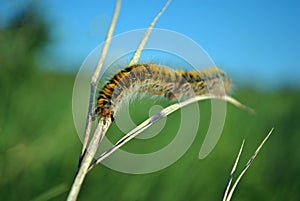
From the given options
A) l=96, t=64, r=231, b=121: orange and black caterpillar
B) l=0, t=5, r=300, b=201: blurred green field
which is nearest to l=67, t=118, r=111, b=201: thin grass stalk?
l=96, t=64, r=231, b=121: orange and black caterpillar

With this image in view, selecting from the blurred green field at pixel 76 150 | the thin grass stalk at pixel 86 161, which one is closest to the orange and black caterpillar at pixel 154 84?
the thin grass stalk at pixel 86 161

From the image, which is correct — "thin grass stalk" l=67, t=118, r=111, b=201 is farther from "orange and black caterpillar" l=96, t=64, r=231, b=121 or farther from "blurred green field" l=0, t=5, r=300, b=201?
"blurred green field" l=0, t=5, r=300, b=201

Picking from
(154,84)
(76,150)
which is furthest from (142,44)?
(76,150)

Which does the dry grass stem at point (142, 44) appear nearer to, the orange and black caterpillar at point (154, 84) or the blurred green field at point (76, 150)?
the orange and black caterpillar at point (154, 84)

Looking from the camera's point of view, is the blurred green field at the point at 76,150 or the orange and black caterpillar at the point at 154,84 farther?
the blurred green field at the point at 76,150

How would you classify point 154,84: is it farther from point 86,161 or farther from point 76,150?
point 76,150

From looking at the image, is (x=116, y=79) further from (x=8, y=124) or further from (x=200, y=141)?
(x=200, y=141)
